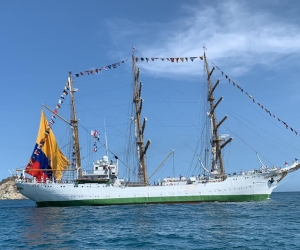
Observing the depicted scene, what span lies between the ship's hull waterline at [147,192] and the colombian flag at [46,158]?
9.54 feet

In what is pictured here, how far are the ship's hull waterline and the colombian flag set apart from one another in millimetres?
2908

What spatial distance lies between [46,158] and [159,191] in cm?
1877

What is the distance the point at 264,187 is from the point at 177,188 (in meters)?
14.2

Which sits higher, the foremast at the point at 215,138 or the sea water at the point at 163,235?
the foremast at the point at 215,138

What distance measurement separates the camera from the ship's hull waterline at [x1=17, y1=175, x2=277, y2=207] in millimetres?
53938

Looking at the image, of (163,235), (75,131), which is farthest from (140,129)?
(163,235)

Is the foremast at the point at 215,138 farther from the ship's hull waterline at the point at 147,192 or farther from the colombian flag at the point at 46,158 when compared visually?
the colombian flag at the point at 46,158

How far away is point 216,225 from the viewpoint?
1052 inches

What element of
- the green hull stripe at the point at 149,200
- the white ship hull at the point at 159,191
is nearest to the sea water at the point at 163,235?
the green hull stripe at the point at 149,200

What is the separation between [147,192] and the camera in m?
55.2

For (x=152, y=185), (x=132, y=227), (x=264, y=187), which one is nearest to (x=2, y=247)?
(x=132, y=227)

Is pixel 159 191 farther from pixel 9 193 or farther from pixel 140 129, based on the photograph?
pixel 9 193

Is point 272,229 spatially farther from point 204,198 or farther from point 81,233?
point 204,198

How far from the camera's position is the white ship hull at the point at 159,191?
54000 millimetres
